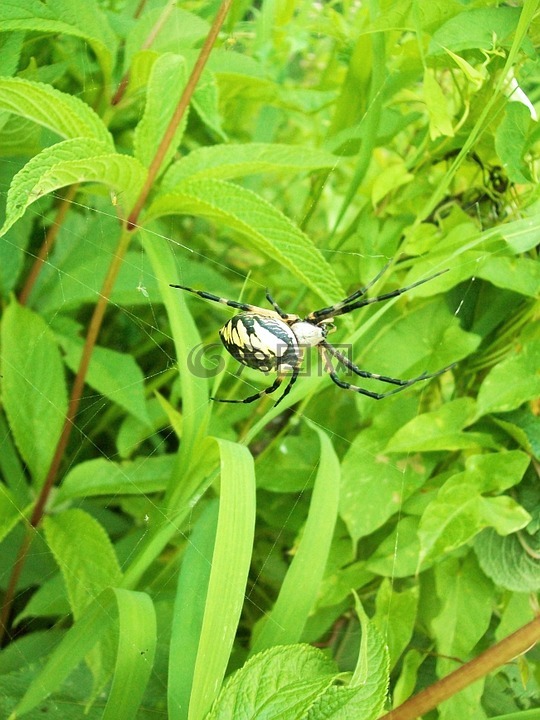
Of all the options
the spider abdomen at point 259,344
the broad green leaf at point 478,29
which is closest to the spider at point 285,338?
the spider abdomen at point 259,344

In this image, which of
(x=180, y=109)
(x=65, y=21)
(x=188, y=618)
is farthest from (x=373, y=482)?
(x=65, y=21)

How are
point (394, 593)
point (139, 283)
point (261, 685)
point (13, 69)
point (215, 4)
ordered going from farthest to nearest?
point (215, 4) → point (139, 283) → point (394, 593) → point (13, 69) → point (261, 685)

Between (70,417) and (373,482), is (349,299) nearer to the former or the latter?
(373,482)

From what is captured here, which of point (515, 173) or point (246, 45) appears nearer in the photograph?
point (515, 173)

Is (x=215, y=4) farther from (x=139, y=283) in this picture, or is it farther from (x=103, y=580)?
(x=103, y=580)

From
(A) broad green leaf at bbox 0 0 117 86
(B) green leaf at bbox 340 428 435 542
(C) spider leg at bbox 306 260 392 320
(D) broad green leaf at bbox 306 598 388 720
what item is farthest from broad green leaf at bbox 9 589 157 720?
(A) broad green leaf at bbox 0 0 117 86

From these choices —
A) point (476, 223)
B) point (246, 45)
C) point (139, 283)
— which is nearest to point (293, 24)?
point (246, 45)
